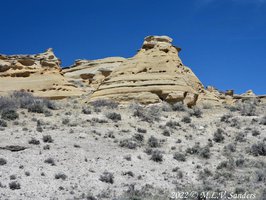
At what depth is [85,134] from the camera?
18.4 meters

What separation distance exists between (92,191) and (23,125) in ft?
23.0

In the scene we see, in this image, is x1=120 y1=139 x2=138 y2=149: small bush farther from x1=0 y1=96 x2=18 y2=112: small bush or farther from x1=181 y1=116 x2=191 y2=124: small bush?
x1=0 y1=96 x2=18 y2=112: small bush

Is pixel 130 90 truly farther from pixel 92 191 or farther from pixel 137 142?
pixel 92 191

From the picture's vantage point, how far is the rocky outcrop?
199 feet

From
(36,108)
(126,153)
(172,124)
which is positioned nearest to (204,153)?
(126,153)

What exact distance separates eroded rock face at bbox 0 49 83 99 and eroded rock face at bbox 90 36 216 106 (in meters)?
7.08

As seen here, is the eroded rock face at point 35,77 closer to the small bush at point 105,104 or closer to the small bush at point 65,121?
the small bush at point 105,104

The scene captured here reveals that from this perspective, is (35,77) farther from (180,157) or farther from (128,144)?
(180,157)

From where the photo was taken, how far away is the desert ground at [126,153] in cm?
1310

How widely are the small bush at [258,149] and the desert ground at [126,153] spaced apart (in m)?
0.04

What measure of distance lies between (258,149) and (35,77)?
75.9 feet

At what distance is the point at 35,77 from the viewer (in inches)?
1437

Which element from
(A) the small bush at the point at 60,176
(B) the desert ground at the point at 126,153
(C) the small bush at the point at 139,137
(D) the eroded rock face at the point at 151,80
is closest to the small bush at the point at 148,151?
(B) the desert ground at the point at 126,153

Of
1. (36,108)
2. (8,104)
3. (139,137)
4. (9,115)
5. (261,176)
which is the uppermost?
(8,104)
